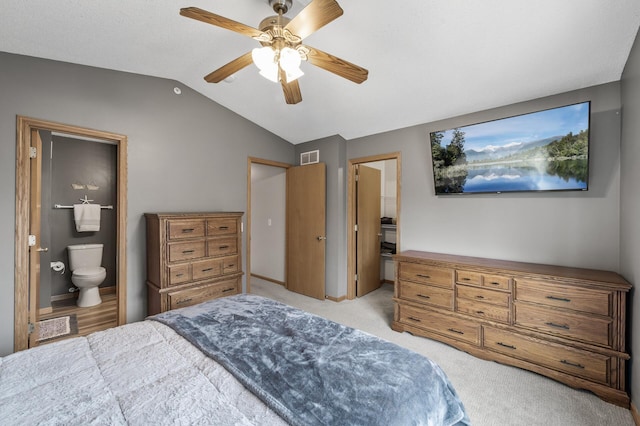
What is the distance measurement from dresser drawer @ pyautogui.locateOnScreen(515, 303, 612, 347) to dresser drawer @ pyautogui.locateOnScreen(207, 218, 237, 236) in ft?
9.56

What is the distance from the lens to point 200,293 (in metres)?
2.94

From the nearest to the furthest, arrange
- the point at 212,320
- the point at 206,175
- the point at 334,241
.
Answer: the point at 212,320 < the point at 206,175 < the point at 334,241

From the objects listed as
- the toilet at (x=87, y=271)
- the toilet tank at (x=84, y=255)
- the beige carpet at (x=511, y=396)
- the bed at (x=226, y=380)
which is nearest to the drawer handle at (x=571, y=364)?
the beige carpet at (x=511, y=396)

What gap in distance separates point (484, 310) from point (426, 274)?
58cm

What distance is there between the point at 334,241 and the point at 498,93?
102 inches

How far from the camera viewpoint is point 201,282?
2.95m

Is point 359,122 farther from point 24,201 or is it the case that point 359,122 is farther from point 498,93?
point 24,201

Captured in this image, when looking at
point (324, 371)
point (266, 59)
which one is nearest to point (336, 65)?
point (266, 59)

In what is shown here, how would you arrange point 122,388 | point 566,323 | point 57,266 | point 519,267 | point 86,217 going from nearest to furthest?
1. point 122,388
2. point 566,323
3. point 519,267
4. point 57,266
5. point 86,217

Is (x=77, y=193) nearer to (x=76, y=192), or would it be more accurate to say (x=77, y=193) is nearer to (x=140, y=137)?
(x=76, y=192)

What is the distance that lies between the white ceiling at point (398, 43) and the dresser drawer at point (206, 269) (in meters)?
2.01

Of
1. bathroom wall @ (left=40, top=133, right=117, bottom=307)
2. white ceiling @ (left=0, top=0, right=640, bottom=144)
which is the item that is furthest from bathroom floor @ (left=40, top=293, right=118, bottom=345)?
white ceiling @ (left=0, top=0, right=640, bottom=144)

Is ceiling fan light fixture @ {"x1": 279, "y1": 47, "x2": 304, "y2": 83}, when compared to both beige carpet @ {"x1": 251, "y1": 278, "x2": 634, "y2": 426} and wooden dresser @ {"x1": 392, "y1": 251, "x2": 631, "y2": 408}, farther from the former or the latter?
beige carpet @ {"x1": 251, "y1": 278, "x2": 634, "y2": 426}

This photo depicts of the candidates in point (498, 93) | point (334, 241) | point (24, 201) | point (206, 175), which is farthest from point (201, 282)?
point (498, 93)
